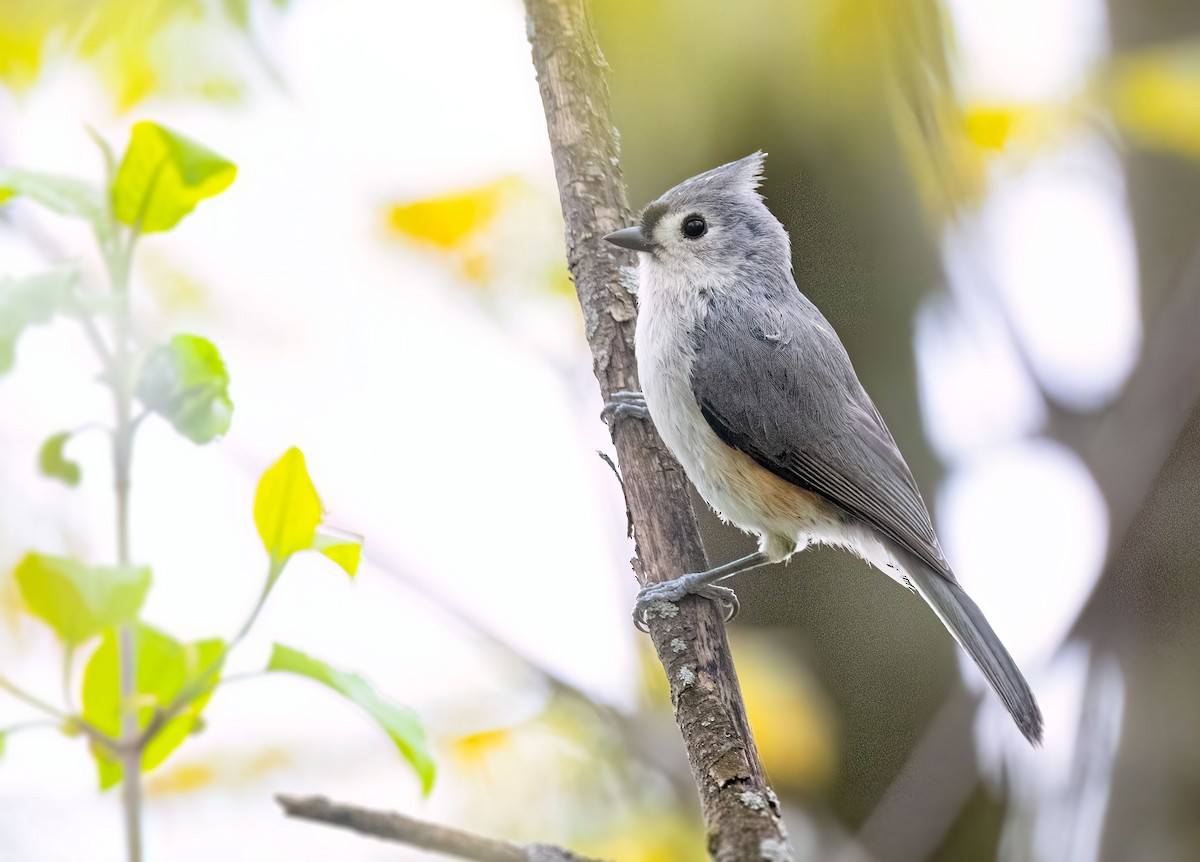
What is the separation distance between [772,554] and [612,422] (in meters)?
0.46

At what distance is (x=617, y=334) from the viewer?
58.1 inches

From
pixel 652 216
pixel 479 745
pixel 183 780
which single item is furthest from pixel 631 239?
pixel 183 780

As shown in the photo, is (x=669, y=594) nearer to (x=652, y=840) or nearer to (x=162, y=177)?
(x=652, y=840)

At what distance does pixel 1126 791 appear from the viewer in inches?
84.4

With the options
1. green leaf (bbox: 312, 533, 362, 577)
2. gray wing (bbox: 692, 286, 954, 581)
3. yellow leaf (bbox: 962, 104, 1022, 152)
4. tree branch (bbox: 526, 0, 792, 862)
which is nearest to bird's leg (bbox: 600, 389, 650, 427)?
tree branch (bbox: 526, 0, 792, 862)

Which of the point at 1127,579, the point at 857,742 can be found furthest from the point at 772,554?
the point at 1127,579

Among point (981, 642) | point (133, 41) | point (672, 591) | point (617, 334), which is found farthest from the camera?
point (981, 642)

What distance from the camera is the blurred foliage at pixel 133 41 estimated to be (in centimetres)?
112

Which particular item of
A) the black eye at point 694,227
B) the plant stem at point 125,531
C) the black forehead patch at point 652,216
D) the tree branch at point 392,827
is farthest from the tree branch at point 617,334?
the plant stem at point 125,531

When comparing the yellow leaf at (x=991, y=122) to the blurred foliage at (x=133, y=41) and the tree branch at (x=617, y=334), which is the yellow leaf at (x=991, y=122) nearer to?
the tree branch at (x=617, y=334)

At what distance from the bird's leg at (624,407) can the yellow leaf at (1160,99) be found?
41.1 inches

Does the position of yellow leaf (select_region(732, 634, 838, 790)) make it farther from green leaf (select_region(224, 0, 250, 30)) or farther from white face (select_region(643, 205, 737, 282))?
green leaf (select_region(224, 0, 250, 30))

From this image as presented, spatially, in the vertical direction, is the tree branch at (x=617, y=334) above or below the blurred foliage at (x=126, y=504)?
above

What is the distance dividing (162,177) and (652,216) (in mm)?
1369
